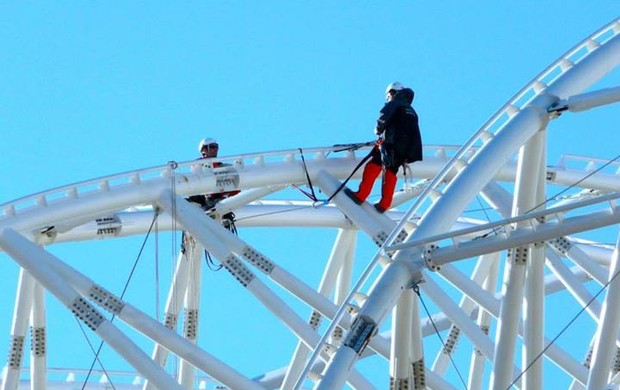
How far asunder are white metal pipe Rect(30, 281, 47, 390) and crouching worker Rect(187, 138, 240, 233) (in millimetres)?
4028

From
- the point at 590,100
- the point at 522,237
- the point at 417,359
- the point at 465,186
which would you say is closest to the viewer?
the point at 522,237

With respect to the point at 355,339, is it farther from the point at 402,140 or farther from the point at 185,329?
the point at 185,329

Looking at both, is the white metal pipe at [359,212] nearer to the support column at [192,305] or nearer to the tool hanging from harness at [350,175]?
the tool hanging from harness at [350,175]

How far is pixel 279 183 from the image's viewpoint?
45.6 m

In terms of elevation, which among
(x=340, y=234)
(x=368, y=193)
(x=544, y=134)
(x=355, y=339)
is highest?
(x=340, y=234)

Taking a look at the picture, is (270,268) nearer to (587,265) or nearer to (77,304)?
(77,304)

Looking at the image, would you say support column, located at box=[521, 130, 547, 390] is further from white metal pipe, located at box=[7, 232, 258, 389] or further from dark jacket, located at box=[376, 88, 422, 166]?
white metal pipe, located at box=[7, 232, 258, 389]

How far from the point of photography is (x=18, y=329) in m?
46.7

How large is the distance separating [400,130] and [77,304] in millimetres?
7668

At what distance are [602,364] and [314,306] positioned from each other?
7795 millimetres

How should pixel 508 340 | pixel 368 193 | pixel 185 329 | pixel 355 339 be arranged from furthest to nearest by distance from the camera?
pixel 185 329
pixel 368 193
pixel 508 340
pixel 355 339

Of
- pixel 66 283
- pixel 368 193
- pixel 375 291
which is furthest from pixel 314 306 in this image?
pixel 375 291

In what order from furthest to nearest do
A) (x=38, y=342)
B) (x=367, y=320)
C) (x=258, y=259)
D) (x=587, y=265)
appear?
1. (x=38, y=342)
2. (x=587, y=265)
3. (x=258, y=259)
4. (x=367, y=320)

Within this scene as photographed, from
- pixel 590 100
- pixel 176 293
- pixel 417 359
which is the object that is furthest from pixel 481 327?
pixel 590 100
